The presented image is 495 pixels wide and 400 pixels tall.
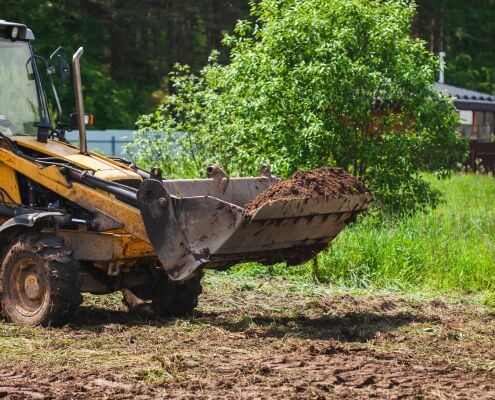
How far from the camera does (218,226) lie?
27.3 feet

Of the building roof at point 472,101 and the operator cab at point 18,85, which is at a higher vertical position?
the building roof at point 472,101

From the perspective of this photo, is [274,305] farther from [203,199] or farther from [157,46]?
[157,46]

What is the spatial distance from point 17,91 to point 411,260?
4.90 m

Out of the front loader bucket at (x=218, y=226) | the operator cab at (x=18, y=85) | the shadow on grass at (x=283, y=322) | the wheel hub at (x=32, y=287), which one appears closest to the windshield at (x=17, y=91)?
the operator cab at (x=18, y=85)

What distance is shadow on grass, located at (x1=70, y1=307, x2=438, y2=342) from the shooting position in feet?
Result: 28.9

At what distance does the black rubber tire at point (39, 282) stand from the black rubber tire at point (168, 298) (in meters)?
1.03

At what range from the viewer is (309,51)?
14.9 meters

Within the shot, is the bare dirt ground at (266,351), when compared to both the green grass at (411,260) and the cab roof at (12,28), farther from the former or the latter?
the cab roof at (12,28)

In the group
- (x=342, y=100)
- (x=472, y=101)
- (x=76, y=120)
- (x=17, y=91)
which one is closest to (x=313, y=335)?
Result: (x=76, y=120)

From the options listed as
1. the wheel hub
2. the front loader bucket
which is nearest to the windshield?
the wheel hub

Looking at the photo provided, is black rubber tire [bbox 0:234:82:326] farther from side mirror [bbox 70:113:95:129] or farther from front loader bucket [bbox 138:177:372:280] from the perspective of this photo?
side mirror [bbox 70:113:95:129]

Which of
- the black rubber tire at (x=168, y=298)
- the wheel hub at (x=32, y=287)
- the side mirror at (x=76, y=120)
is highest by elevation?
the side mirror at (x=76, y=120)

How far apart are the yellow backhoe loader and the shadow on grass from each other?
290 millimetres

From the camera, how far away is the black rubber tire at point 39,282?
29.1 feet
